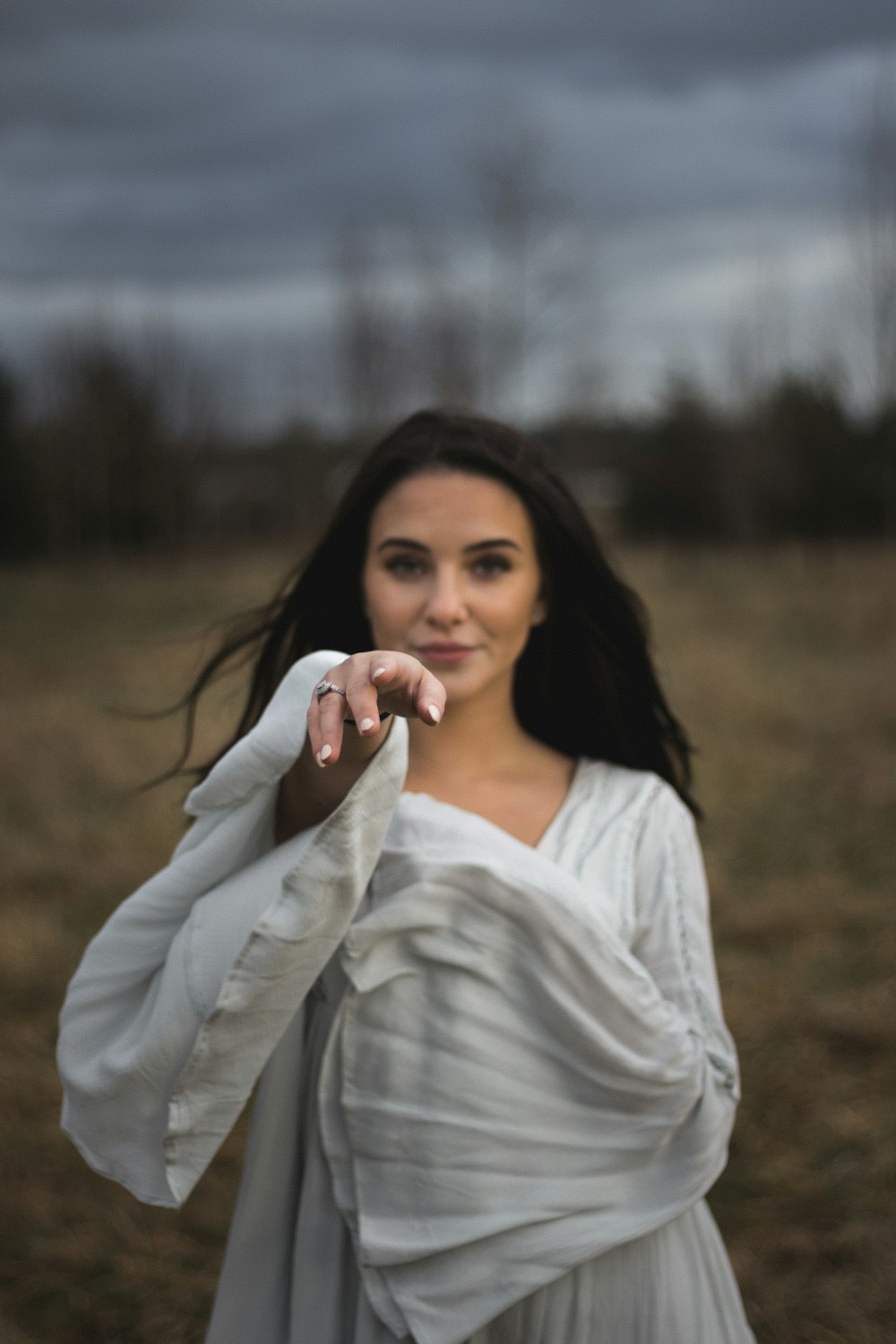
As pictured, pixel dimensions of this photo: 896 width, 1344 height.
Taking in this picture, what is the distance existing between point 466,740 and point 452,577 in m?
0.29

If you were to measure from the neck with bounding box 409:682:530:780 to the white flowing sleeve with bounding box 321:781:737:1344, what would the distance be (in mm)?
283

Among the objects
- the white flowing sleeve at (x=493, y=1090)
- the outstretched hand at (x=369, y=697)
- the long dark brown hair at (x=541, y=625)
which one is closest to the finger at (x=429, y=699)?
the outstretched hand at (x=369, y=697)

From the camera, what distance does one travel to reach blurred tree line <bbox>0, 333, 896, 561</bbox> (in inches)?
710

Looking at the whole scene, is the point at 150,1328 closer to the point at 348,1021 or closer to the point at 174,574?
the point at 348,1021

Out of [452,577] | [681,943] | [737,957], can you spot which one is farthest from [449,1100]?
[737,957]

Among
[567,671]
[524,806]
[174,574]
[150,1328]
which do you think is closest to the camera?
[524,806]

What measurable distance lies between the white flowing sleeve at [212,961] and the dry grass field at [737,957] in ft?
3.27

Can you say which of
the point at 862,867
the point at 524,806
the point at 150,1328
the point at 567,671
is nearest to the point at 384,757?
the point at 524,806

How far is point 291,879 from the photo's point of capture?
1132 millimetres

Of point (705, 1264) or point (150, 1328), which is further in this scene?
point (150, 1328)

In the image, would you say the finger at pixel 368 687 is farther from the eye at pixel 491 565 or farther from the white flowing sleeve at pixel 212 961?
the eye at pixel 491 565

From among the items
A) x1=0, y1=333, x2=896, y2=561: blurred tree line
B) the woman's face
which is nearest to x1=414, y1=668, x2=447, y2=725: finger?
the woman's face

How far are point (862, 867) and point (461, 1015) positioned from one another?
4.25m

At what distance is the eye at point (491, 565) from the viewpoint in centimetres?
168
